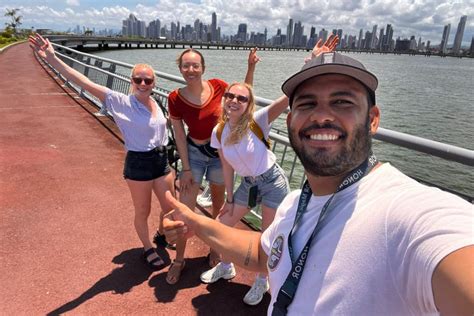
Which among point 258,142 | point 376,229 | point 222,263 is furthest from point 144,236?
point 376,229

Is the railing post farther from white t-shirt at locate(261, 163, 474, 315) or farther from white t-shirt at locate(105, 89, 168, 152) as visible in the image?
white t-shirt at locate(261, 163, 474, 315)

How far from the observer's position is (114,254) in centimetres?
357

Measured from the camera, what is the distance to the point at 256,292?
2963mm

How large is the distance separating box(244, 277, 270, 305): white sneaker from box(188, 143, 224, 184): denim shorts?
0.99m

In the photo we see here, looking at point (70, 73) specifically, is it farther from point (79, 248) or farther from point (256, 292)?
point (256, 292)

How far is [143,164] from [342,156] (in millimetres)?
2231

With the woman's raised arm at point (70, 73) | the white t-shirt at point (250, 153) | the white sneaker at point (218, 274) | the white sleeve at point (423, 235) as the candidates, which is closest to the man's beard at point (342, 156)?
the white sleeve at point (423, 235)

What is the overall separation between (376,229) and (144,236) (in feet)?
9.13

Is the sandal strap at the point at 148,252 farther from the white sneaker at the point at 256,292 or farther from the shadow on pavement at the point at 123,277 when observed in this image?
the white sneaker at the point at 256,292

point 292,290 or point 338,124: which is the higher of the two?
point 338,124

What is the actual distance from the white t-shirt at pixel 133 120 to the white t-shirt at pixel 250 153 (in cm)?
73

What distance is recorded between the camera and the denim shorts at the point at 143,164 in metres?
3.17

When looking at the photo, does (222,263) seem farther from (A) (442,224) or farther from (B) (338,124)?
(A) (442,224)

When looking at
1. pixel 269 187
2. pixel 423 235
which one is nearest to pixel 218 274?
pixel 269 187
